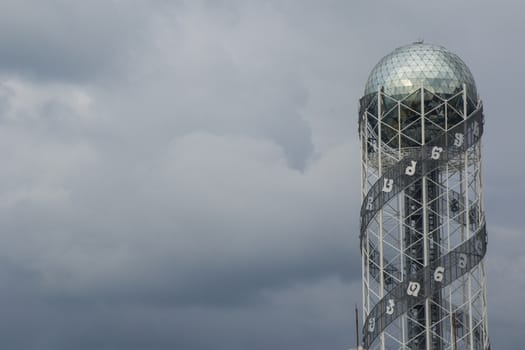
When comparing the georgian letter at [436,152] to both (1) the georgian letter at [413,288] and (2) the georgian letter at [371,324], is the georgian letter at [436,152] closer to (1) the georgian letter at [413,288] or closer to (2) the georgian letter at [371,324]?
(1) the georgian letter at [413,288]

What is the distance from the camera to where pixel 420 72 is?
11450 cm

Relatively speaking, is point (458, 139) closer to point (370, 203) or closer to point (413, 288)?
point (370, 203)

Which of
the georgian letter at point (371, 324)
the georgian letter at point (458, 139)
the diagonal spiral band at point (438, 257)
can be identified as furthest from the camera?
the georgian letter at point (458, 139)

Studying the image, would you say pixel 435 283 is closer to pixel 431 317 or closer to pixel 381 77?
pixel 431 317

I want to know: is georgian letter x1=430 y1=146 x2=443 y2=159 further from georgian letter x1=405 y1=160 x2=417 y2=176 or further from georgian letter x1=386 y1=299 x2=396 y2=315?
georgian letter x1=386 y1=299 x2=396 y2=315

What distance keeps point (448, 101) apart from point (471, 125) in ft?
9.08

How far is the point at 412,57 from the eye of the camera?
11600 cm

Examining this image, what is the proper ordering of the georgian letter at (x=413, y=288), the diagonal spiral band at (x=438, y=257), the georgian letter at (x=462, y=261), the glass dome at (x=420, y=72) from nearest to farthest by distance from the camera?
the georgian letter at (x=413, y=288) → the diagonal spiral band at (x=438, y=257) → the georgian letter at (x=462, y=261) → the glass dome at (x=420, y=72)

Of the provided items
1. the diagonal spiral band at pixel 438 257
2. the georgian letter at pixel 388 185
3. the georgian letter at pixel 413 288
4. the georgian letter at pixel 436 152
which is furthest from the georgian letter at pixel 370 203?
the georgian letter at pixel 413 288

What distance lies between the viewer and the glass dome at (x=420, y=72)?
114 meters

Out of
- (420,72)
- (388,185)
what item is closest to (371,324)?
(388,185)

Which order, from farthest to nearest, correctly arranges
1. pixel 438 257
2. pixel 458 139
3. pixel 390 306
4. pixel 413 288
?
1. pixel 458 139
2. pixel 438 257
3. pixel 390 306
4. pixel 413 288

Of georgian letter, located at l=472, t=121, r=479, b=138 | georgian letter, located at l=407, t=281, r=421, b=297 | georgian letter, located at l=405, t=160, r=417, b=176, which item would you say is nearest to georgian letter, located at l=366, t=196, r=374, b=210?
georgian letter, located at l=405, t=160, r=417, b=176

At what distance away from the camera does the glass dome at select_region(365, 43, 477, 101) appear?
114 meters
